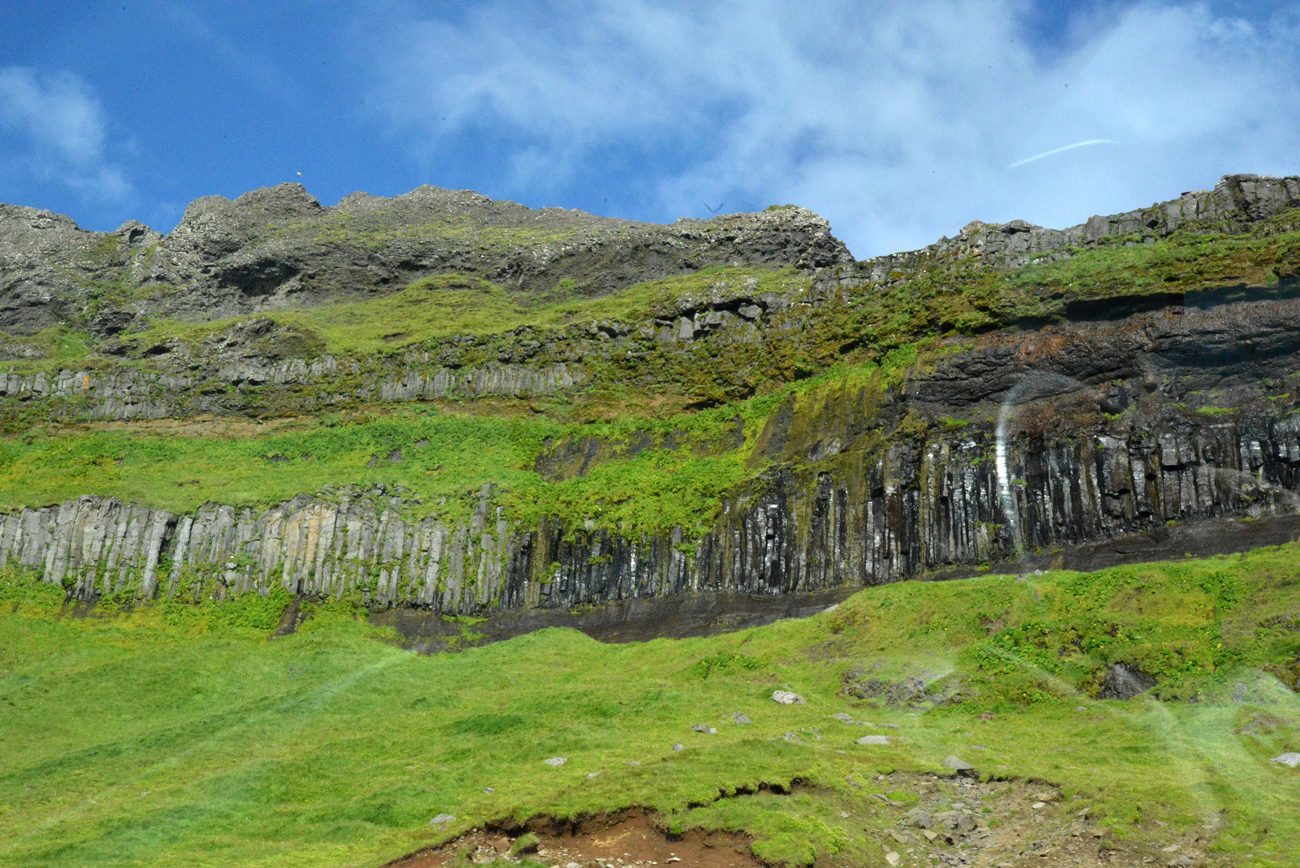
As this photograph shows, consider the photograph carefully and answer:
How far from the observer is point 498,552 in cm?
3675

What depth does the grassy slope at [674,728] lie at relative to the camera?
12836mm

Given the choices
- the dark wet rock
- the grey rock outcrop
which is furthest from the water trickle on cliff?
the dark wet rock

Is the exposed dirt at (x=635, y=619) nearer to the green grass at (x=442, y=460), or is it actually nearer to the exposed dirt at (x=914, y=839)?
the green grass at (x=442, y=460)

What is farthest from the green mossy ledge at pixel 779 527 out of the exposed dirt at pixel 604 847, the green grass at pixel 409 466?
the exposed dirt at pixel 604 847

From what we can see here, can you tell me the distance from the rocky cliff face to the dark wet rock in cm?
934

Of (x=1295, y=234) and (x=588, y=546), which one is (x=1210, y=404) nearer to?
(x=1295, y=234)

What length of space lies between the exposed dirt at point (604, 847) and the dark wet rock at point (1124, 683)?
10.4 meters

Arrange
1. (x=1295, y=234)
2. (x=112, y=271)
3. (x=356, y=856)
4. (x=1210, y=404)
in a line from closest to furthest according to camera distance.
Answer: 1. (x=356, y=856)
2. (x=1210, y=404)
3. (x=1295, y=234)
4. (x=112, y=271)

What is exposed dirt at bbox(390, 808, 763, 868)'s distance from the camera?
11547 millimetres

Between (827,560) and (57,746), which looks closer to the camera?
(57,746)

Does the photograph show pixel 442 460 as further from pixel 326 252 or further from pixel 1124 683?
pixel 326 252

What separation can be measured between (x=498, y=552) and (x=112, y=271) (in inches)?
2713

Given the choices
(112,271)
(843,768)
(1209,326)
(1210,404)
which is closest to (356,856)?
(843,768)

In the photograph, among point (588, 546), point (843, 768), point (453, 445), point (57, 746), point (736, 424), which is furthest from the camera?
point (453, 445)
